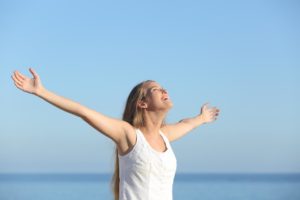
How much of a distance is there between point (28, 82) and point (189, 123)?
1.42m

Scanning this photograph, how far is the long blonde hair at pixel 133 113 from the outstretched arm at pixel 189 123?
342mm

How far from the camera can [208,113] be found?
479cm

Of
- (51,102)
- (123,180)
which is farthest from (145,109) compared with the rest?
(51,102)

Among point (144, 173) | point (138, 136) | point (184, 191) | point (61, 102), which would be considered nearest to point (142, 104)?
point (138, 136)

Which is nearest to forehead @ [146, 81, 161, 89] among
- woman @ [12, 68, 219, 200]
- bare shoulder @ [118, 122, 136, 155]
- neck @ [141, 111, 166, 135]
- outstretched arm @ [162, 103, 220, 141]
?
woman @ [12, 68, 219, 200]

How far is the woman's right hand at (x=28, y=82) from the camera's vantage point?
341 cm

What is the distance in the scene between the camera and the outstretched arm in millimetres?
4316

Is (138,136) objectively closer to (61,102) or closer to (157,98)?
(157,98)

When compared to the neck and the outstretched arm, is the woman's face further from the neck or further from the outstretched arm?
the outstretched arm

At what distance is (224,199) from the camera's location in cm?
2302

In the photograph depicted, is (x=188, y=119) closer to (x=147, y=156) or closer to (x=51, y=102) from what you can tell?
(x=147, y=156)

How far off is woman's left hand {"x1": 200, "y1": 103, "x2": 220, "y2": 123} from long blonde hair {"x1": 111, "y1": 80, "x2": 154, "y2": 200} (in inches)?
33.7

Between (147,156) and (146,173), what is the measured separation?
92 millimetres

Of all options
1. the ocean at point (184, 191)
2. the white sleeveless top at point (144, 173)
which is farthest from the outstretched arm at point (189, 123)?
the ocean at point (184, 191)
